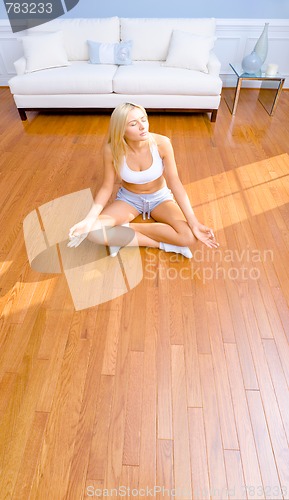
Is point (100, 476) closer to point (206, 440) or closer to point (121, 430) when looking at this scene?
point (121, 430)

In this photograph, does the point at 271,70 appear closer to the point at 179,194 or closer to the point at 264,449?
the point at 179,194

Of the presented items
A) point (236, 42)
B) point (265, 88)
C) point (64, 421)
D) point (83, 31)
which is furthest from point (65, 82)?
point (64, 421)

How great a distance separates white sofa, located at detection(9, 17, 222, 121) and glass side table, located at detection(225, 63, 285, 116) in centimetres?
31

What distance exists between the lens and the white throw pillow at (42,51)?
3193 mm

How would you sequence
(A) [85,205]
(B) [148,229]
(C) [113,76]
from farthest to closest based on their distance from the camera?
(C) [113,76]
(A) [85,205]
(B) [148,229]

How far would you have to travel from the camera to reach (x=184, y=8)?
11.7 ft

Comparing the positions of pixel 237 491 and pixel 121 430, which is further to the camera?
pixel 121 430

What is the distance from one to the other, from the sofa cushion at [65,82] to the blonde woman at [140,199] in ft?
5.96

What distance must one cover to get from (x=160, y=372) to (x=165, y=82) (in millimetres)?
2845

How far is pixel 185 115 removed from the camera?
348cm

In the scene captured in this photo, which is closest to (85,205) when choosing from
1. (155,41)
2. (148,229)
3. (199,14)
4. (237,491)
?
(148,229)

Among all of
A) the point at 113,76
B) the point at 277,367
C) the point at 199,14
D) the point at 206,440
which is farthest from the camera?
the point at 199,14

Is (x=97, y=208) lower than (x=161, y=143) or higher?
lower

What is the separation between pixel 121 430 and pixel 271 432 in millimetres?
612
